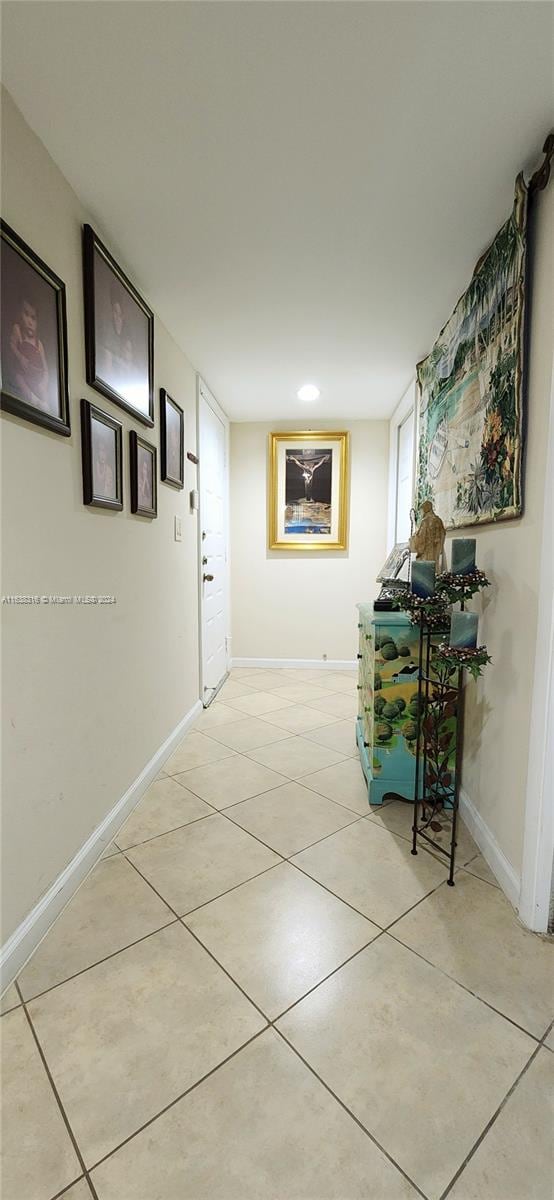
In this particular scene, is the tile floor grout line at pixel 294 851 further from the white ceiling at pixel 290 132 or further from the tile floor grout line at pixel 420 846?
the white ceiling at pixel 290 132

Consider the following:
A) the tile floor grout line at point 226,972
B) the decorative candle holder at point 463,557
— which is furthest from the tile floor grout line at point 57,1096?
the decorative candle holder at point 463,557

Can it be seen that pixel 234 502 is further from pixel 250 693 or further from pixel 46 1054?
pixel 46 1054

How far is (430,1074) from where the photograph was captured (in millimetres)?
998

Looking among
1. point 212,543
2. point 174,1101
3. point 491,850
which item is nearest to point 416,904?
point 491,850

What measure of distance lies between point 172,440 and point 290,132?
1.47m

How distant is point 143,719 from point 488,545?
1695 mm

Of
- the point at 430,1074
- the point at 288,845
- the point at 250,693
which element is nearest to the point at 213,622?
the point at 250,693

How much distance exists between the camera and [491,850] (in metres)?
1.66

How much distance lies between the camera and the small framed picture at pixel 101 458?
1.58m

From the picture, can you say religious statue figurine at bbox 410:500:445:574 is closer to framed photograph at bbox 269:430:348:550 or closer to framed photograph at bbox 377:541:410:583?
framed photograph at bbox 377:541:410:583

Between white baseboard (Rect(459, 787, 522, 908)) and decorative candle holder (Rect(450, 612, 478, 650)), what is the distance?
710 millimetres

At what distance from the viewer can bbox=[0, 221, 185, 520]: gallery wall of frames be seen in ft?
3.95

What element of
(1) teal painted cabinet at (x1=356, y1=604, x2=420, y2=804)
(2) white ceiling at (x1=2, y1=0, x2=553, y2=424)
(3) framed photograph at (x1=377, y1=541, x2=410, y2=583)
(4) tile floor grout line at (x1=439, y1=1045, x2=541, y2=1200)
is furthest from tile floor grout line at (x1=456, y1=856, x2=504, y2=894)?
(2) white ceiling at (x1=2, y1=0, x2=553, y2=424)

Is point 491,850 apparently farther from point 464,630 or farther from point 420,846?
point 464,630
